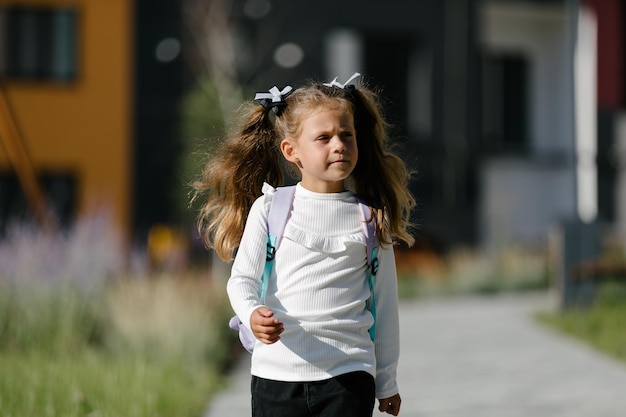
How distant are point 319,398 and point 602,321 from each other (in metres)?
7.57

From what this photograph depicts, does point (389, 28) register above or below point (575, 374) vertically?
above

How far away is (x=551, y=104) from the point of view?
78.0 feet

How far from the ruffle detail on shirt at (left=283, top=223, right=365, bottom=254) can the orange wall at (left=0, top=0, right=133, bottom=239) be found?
16.9m

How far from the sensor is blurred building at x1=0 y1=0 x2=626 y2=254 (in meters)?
19.9

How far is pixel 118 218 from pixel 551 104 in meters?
10.3

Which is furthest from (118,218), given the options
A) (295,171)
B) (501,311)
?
(295,171)

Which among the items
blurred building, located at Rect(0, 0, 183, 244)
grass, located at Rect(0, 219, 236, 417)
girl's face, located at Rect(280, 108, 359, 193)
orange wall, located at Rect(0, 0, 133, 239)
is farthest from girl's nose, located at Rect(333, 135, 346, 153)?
orange wall, located at Rect(0, 0, 133, 239)

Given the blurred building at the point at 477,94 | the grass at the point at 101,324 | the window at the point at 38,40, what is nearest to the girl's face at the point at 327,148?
the grass at the point at 101,324

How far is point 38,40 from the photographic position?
2008 centimetres

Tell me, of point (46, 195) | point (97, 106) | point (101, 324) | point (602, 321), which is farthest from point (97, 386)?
point (97, 106)

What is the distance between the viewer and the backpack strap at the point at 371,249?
11.0 ft

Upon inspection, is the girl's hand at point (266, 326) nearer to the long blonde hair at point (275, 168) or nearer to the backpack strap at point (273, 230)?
the backpack strap at point (273, 230)

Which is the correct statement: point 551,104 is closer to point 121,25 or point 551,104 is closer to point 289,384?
point 121,25

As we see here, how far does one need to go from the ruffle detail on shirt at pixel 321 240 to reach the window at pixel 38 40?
692 inches
